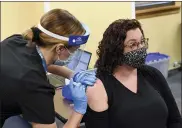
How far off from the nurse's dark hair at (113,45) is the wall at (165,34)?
2336mm

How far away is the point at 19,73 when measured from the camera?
46.9 inches

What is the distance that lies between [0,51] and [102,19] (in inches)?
55.1

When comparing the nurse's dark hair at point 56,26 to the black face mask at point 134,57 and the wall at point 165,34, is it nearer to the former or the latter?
the black face mask at point 134,57

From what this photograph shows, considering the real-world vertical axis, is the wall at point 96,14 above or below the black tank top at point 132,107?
above

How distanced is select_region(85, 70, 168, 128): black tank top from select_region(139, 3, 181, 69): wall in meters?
2.39

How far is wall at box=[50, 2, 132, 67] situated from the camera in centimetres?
244

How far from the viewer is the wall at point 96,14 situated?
2.44 metres

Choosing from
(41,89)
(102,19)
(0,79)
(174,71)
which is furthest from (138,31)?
(174,71)

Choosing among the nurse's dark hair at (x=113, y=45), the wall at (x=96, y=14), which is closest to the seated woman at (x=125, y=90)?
the nurse's dark hair at (x=113, y=45)

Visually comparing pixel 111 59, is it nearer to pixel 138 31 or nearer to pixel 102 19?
pixel 138 31

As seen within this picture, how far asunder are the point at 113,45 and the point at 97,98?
254mm

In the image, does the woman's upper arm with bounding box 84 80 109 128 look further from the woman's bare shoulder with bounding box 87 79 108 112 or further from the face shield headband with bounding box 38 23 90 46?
the face shield headband with bounding box 38 23 90 46

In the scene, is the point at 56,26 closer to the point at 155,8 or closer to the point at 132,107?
the point at 132,107

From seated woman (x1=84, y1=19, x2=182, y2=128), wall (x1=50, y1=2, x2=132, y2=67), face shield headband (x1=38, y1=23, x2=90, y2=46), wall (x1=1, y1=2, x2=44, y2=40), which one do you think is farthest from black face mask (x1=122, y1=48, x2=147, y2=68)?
wall (x1=1, y1=2, x2=44, y2=40)
